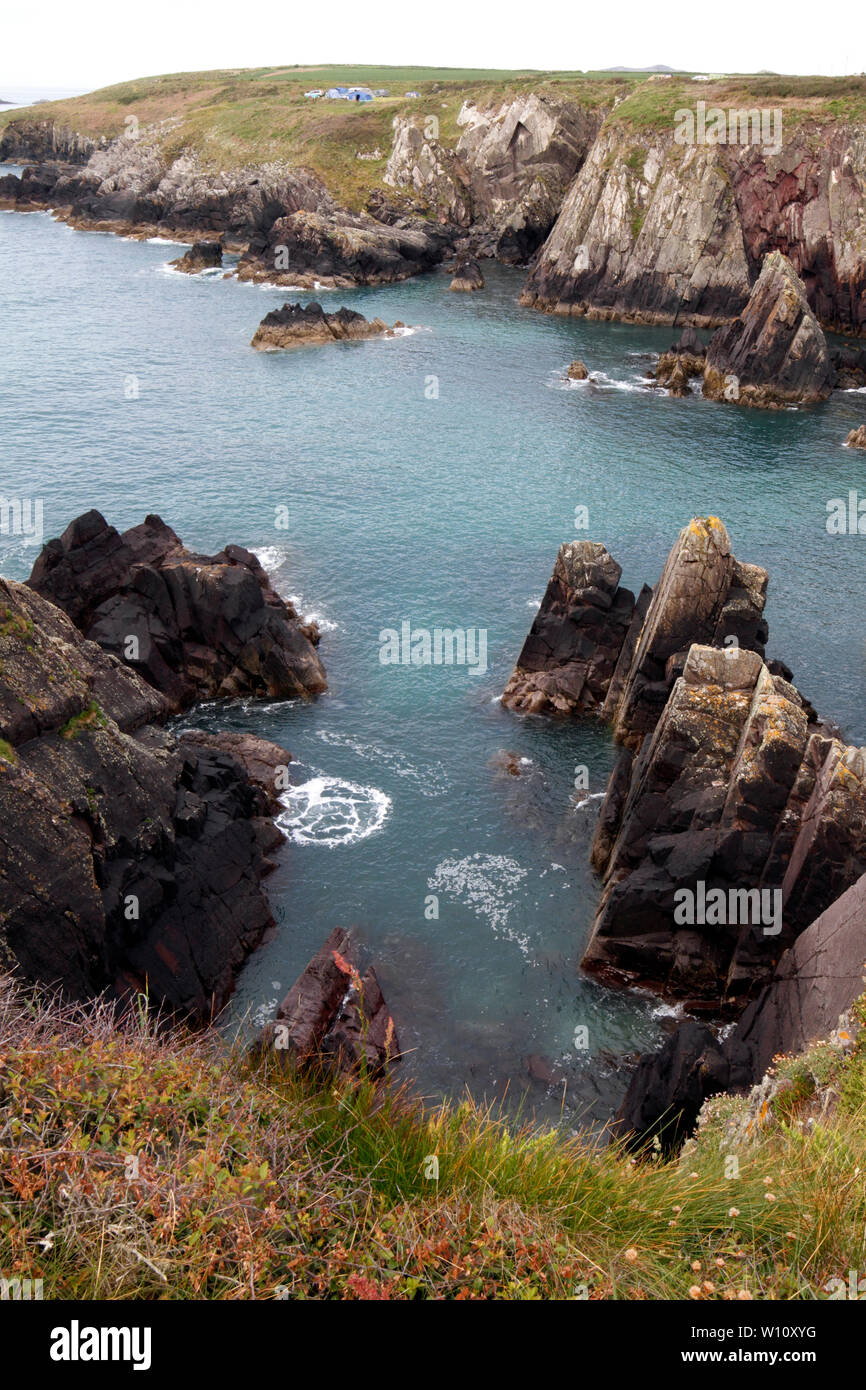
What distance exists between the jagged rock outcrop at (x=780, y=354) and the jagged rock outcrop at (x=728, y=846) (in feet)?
228

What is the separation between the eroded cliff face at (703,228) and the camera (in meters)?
121

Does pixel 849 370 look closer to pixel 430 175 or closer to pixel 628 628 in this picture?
pixel 628 628

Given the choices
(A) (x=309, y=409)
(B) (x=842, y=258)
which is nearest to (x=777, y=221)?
(B) (x=842, y=258)

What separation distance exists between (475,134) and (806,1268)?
649ft

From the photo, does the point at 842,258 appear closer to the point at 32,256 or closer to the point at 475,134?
the point at 475,134

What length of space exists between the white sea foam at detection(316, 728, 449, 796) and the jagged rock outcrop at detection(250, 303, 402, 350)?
3181 inches

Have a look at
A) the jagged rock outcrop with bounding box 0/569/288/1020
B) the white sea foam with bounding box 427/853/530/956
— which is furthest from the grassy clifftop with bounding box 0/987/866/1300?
the white sea foam with bounding box 427/853/530/956

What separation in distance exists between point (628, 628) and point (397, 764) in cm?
1501

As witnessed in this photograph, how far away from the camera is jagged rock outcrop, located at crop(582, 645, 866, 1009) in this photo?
3409 centimetres

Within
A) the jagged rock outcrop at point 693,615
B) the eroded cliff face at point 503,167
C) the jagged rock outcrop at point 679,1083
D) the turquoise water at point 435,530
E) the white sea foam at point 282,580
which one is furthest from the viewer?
the eroded cliff face at point 503,167

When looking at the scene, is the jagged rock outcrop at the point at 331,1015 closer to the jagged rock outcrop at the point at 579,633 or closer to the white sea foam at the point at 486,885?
the white sea foam at the point at 486,885

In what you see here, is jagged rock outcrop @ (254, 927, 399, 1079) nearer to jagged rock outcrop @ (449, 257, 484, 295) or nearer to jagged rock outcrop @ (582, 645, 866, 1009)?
jagged rock outcrop @ (582, 645, 866, 1009)

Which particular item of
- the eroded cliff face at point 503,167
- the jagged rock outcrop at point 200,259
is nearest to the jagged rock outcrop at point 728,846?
the jagged rock outcrop at point 200,259
